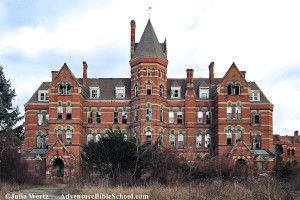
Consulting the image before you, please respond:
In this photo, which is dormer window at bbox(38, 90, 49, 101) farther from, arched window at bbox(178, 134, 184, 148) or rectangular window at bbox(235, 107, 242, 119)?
rectangular window at bbox(235, 107, 242, 119)

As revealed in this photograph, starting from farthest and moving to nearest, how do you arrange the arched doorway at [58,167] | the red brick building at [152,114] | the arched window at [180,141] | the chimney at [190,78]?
the chimney at [190,78]
the arched window at [180,141]
the red brick building at [152,114]
the arched doorway at [58,167]

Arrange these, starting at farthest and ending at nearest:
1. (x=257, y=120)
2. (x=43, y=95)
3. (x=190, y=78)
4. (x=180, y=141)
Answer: (x=43, y=95), (x=257, y=120), (x=190, y=78), (x=180, y=141)

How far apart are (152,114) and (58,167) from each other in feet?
47.6

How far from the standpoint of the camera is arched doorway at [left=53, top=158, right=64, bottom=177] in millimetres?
59869

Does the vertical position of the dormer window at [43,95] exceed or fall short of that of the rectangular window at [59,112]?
it exceeds it

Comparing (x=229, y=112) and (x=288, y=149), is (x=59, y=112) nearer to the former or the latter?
(x=229, y=112)

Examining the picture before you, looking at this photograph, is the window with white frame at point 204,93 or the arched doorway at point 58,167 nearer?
the arched doorway at point 58,167

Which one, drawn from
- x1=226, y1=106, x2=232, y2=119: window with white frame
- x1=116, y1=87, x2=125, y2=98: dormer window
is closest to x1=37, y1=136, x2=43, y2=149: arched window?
x1=116, y1=87, x2=125, y2=98: dormer window

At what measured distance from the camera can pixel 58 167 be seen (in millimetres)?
60188

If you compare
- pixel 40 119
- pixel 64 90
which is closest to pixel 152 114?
pixel 64 90

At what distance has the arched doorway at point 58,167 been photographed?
5987 cm

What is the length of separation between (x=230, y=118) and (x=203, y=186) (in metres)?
29.8

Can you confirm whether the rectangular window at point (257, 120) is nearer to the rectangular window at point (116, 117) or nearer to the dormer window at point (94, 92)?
the rectangular window at point (116, 117)

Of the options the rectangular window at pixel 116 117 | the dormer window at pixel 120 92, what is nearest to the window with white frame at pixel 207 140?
the rectangular window at pixel 116 117
